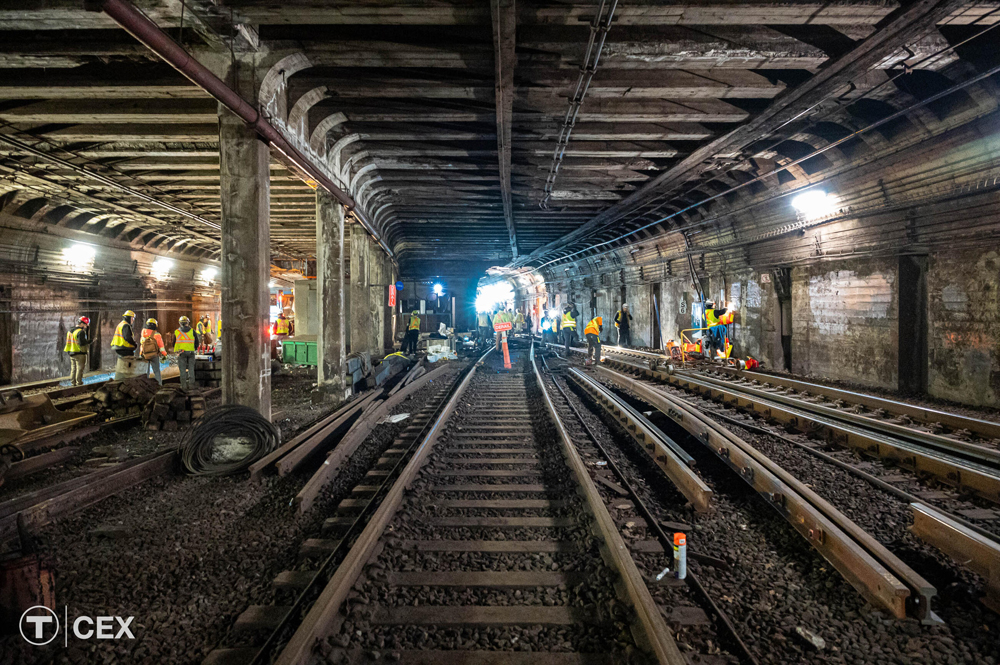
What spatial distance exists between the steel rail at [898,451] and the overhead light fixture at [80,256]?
1893cm

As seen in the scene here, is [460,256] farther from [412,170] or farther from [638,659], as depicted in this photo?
[638,659]

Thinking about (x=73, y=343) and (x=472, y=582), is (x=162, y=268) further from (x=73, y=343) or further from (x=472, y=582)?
(x=472, y=582)

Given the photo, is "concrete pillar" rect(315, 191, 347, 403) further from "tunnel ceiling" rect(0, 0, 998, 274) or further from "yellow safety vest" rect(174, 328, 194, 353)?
"yellow safety vest" rect(174, 328, 194, 353)

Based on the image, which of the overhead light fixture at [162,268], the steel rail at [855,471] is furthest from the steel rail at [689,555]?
the overhead light fixture at [162,268]

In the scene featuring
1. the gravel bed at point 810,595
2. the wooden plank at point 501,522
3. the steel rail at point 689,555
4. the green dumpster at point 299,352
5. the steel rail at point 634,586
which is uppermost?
the green dumpster at point 299,352

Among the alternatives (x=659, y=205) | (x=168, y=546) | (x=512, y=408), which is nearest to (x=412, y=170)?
(x=512, y=408)

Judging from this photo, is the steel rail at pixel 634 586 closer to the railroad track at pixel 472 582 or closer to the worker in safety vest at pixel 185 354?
the railroad track at pixel 472 582

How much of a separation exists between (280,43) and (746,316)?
12.9m

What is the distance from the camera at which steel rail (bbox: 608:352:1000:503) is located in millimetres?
3941

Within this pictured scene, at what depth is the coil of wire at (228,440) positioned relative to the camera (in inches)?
200

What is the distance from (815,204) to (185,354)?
1468cm

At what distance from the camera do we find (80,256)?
13.9 m

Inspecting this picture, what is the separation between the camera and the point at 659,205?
42.4 ft

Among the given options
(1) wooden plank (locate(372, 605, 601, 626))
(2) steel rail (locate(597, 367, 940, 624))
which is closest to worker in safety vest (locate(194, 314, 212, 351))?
(1) wooden plank (locate(372, 605, 601, 626))
